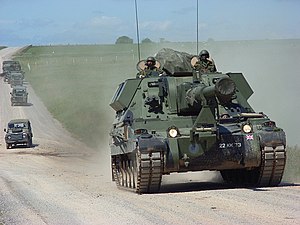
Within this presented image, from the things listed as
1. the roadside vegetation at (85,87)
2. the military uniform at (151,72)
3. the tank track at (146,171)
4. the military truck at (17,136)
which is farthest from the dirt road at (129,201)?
the military truck at (17,136)

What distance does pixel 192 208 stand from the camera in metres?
14.7

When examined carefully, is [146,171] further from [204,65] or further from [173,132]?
[204,65]

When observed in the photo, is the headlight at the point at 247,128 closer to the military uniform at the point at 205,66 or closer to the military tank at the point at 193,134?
the military tank at the point at 193,134

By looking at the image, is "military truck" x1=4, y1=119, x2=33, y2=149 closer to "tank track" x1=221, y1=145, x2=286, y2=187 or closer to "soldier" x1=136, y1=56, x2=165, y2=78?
"soldier" x1=136, y1=56, x2=165, y2=78

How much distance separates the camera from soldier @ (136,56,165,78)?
2120 cm

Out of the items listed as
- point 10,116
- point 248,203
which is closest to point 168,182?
point 248,203

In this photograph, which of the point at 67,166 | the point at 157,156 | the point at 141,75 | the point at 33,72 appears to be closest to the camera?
the point at 157,156

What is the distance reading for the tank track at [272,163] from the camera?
58.8 ft

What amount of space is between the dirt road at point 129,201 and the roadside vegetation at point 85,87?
412cm

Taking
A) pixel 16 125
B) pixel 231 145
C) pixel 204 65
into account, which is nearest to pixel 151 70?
pixel 204 65

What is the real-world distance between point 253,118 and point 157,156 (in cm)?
297

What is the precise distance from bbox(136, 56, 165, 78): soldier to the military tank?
33.0 inches

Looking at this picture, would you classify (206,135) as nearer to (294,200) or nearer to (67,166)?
(294,200)

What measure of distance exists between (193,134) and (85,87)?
53.1 m
